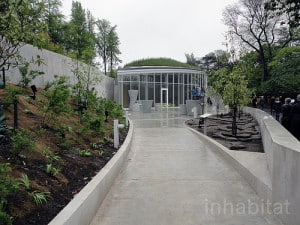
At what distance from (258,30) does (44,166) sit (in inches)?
1457

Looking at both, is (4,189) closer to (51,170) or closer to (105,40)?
(51,170)

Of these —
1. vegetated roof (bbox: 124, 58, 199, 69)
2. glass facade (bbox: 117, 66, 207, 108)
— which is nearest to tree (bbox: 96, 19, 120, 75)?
vegetated roof (bbox: 124, 58, 199, 69)

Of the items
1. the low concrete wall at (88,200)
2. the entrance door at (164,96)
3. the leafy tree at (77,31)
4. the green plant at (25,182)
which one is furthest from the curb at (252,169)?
the leafy tree at (77,31)

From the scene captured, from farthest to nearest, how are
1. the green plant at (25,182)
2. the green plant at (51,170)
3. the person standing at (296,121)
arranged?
the person standing at (296,121), the green plant at (51,170), the green plant at (25,182)

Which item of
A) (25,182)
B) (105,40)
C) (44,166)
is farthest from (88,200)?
(105,40)

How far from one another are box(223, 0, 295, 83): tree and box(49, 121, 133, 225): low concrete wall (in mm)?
33207

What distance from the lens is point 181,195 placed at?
5293 mm

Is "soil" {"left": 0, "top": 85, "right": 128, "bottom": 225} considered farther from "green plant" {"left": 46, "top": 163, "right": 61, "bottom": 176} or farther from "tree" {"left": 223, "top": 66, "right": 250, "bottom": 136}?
"tree" {"left": 223, "top": 66, "right": 250, "bottom": 136}

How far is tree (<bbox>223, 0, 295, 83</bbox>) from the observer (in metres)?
35.2

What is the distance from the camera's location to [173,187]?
18.9 feet

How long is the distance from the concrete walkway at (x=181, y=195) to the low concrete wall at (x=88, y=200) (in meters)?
0.15

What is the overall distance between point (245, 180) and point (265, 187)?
1349mm

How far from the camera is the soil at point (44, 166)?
347 cm

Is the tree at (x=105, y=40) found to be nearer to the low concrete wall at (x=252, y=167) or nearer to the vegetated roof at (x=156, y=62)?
the vegetated roof at (x=156, y=62)
